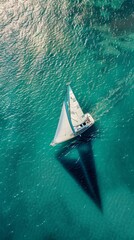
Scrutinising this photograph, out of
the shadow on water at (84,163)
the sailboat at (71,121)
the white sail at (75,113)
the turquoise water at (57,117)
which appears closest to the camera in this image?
the turquoise water at (57,117)

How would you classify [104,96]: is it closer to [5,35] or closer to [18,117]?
[18,117]

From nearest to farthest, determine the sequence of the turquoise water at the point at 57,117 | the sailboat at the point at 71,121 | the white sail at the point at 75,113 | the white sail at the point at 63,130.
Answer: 1. the turquoise water at the point at 57,117
2. the white sail at the point at 63,130
3. the sailboat at the point at 71,121
4. the white sail at the point at 75,113

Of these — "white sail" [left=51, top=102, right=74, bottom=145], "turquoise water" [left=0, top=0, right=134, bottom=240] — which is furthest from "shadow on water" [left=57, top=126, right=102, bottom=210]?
"white sail" [left=51, top=102, right=74, bottom=145]

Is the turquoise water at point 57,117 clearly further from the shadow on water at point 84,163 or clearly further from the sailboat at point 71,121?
the sailboat at point 71,121

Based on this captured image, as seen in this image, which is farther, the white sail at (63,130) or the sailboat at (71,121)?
the sailboat at (71,121)

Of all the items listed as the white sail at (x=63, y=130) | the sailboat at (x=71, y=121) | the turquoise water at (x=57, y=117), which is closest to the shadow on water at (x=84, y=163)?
the turquoise water at (x=57, y=117)

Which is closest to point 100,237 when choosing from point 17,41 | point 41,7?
point 17,41

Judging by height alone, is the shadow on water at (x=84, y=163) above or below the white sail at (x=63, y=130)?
below

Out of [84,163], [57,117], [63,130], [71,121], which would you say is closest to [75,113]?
[71,121]
